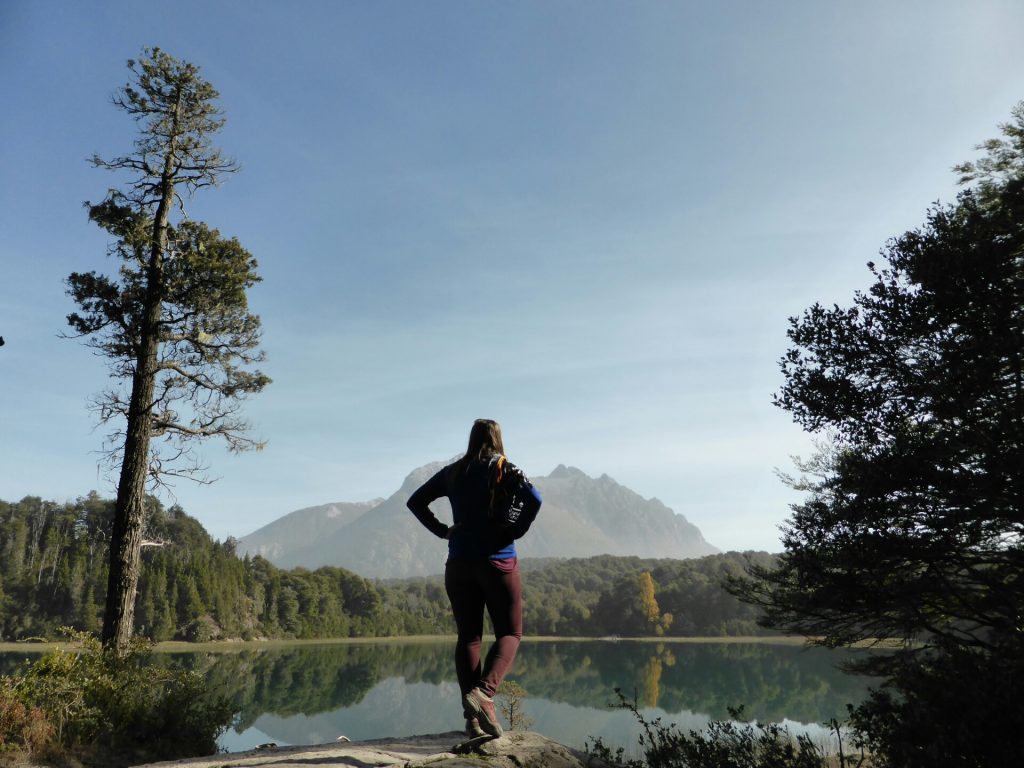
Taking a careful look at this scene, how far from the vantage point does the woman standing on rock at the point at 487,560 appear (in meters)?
3.98

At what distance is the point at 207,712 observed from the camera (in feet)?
25.5

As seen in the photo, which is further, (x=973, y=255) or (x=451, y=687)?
(x=451, y=687)

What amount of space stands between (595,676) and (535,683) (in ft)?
22.3

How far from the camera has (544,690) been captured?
51.5m

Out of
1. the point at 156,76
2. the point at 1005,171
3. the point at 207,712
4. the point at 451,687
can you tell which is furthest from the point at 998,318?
the point at 451,687

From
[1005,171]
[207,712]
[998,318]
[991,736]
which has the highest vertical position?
[1005,171]

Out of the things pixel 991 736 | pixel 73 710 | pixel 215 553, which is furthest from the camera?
pixel 215 553

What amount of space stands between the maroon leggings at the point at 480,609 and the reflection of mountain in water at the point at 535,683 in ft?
84.8

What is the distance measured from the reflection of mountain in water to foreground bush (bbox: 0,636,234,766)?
20.5 meters

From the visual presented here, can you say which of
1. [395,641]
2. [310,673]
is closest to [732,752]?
[310,673]

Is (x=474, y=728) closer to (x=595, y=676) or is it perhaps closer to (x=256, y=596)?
(x=595, y=676)

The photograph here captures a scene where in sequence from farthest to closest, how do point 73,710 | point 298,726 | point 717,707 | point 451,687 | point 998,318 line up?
point 451,687
point 717,707
point 298,726
point 998,318
point 73,710

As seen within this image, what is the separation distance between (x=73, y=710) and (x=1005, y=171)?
17143 millimetres

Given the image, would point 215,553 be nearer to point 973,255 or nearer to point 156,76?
point 156,76
